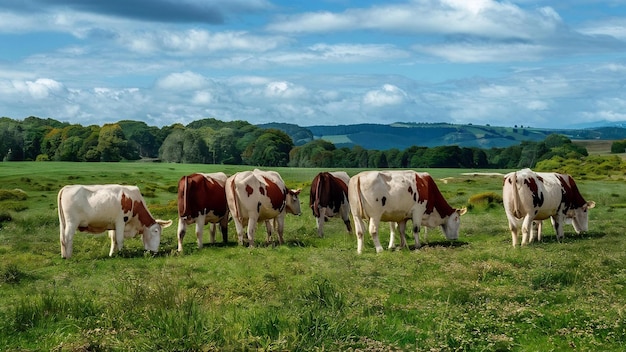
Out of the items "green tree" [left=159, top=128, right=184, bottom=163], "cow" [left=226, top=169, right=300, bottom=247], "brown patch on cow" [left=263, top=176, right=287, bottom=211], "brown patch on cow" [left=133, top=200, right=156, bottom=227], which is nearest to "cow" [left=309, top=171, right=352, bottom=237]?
"brown patch on cow" [left=263, top=176, right=287, bottom=211]

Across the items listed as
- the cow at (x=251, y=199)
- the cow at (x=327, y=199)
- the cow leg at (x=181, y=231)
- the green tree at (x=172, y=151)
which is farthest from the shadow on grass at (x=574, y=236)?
the green tree at (x=172, y=151)

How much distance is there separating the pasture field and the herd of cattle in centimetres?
79

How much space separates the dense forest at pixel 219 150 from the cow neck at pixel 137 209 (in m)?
85.7

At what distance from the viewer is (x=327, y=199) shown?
2808cm

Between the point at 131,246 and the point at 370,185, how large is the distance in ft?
30.1

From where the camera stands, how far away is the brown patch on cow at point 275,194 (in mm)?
23812

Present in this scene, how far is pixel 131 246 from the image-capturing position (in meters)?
24.1

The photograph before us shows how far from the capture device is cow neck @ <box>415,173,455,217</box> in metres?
22.4

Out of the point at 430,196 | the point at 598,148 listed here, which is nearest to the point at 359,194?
the point at 430,196

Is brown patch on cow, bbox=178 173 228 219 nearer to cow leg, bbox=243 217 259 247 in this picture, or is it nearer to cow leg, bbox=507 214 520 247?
cow leg, bbox=243 217 259 247

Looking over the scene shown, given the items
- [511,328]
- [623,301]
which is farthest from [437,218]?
[511,328]

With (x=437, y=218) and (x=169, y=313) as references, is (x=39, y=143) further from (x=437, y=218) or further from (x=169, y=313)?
(x=169, y=313)

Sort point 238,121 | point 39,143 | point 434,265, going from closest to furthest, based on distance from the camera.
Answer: point 434,265 < point 39,143 < point 238,121

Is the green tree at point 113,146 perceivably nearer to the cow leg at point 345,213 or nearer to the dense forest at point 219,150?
the dense forest at point 219,150
